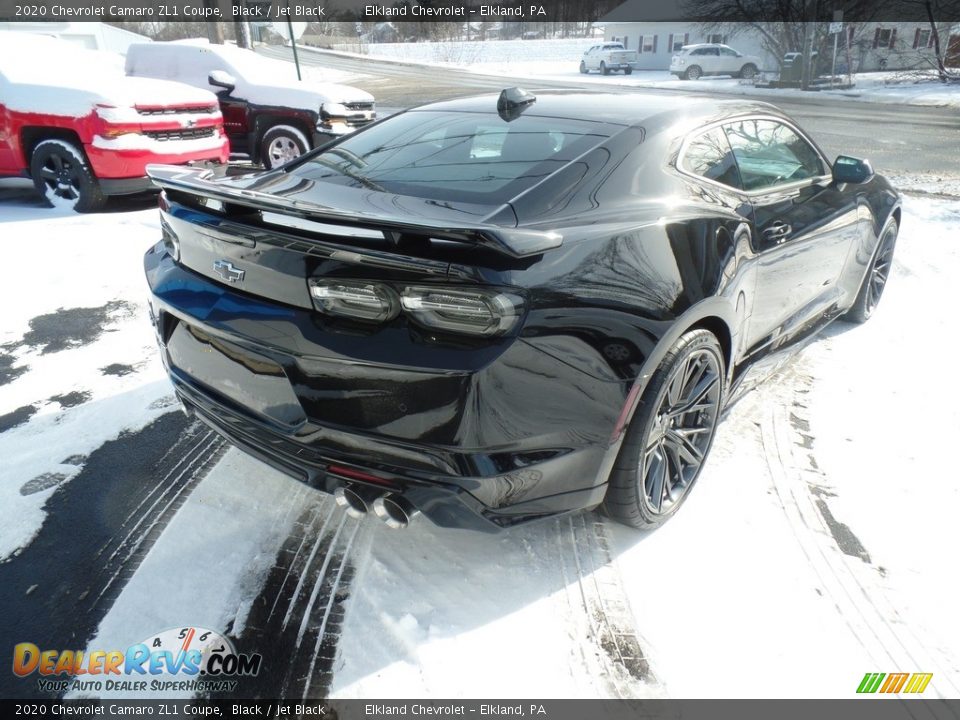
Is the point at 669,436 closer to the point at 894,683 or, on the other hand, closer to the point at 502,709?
the point at 894,683

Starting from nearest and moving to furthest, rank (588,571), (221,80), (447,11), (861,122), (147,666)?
(147,666) → (588,571) → (221,80) → (861,122) → (447,11)

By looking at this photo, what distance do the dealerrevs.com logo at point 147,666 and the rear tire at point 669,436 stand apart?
51.6 inches

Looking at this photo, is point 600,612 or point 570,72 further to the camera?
point 570,72

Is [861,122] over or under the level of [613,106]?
under

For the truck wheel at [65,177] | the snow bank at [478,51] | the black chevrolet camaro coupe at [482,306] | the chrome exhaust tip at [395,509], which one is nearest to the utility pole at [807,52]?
the snow bank at [478,51]

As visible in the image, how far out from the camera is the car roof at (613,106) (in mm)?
2764

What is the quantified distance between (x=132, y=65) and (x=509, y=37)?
61668mm

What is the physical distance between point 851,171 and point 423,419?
3114mm

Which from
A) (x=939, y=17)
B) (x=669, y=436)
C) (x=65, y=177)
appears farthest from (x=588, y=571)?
(x=939, y=17)

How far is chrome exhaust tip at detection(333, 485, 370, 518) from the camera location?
6.61ft

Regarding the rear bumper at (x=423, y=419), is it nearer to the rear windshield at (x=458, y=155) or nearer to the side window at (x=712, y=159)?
the rear windshield at (x=458, y=155)

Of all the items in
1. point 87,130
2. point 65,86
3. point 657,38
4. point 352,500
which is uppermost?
point 657,38

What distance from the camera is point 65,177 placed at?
270 inches

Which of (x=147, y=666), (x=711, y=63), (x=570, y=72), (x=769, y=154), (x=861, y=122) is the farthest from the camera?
(x=570, y=72)
